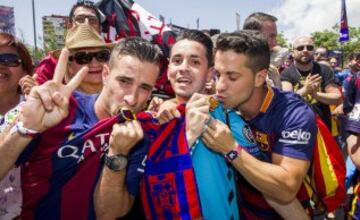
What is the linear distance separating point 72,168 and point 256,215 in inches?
48.9

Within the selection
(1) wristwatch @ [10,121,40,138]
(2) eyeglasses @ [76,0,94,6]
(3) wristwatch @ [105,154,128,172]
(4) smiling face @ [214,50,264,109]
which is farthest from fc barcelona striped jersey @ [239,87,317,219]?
(2) eyeglasses @ [76,0,94,6]

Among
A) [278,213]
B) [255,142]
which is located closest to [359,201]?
[278,213]

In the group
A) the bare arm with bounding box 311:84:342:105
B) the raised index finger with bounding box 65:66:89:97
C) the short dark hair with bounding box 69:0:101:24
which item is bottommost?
the bare arm with bounding box 311:84:342:105

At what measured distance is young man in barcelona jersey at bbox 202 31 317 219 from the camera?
226 centimetres

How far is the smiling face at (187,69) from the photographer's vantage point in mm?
2896

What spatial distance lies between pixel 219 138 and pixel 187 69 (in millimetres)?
870

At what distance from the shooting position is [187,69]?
2924 mm

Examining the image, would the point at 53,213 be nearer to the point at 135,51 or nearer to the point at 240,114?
the point at 135,51

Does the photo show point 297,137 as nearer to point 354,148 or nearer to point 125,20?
point 354,148

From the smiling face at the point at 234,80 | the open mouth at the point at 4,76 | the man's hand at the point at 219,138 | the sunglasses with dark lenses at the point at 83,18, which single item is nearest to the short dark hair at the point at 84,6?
the sunglasses with dark lenses at the point at 83,18

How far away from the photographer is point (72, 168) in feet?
7.49

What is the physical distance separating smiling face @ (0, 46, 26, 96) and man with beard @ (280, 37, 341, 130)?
3.44 m

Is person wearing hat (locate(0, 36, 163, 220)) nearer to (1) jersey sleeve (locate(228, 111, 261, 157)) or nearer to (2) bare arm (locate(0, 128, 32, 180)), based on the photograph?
(2) bare arm (locate(0, 128, 32, 180))

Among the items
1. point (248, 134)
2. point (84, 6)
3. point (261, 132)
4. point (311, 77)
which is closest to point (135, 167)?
point (248, 134)
